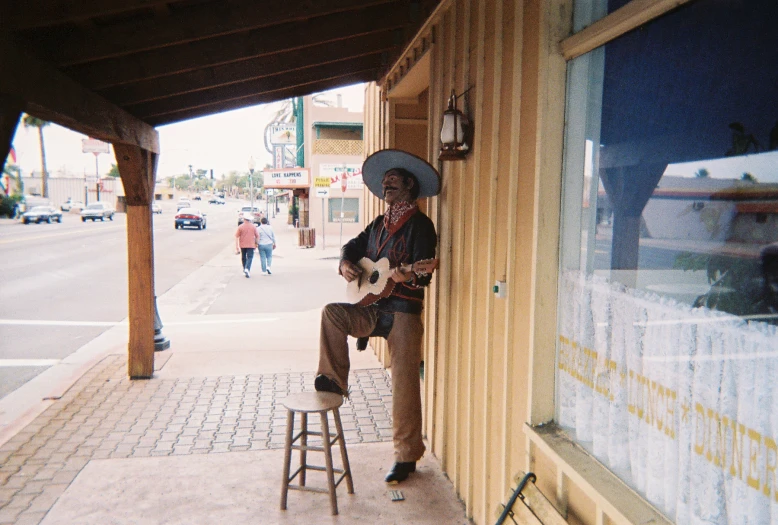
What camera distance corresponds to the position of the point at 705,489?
1780 millimetres

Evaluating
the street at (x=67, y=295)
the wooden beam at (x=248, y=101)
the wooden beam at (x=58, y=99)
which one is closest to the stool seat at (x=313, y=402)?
the wooden beam at (x=58, y=99)

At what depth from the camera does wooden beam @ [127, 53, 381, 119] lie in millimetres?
5734

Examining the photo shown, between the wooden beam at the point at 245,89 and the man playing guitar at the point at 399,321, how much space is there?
2.27 metres

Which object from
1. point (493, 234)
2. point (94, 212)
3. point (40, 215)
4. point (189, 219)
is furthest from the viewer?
point (94, 212)

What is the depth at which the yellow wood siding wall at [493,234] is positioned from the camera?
2666 millimetres

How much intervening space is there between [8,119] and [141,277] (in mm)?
3942

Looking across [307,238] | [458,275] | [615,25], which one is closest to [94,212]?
[307,238]

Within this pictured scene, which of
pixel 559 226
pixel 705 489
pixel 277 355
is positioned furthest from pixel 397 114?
pixel 705 489

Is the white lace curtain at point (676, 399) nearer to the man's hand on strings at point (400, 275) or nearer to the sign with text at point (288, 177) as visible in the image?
the man's hand on strings at point (400, 275)

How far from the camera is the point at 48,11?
9.66ft

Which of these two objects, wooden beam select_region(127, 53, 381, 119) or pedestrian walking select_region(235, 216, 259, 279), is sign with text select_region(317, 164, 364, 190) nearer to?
pedestrian walking select_region(235, 216, 259, 279)

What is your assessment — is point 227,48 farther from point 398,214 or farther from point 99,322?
point 99,322

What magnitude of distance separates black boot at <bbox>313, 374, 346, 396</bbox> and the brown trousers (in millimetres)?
34

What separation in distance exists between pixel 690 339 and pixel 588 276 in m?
0.65
